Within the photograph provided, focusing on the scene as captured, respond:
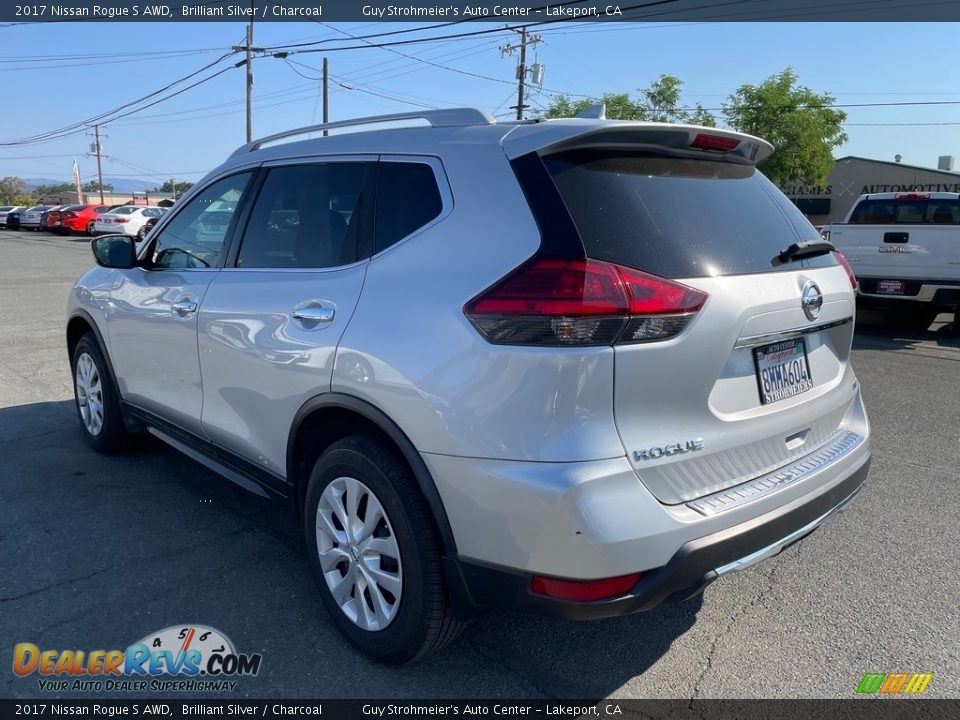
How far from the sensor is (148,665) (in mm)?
2791

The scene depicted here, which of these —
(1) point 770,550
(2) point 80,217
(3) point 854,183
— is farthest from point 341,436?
(3) point 854,183

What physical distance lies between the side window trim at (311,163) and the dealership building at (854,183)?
41.1m

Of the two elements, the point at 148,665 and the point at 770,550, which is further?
the point at 148,665

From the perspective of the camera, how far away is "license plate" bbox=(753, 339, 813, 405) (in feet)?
8.35

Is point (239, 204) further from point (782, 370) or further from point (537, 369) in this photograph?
point (782, 370)

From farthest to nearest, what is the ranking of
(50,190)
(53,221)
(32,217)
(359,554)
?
(50,190) < (32,217) < (53,221) < (359,554)

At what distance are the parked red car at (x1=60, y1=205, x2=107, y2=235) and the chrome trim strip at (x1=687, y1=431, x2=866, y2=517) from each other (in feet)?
113

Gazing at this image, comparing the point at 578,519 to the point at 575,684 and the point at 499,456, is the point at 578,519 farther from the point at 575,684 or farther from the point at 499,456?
the point at 575,684

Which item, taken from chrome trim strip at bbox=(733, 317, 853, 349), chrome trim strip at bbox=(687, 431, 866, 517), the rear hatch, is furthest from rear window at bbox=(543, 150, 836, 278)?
chrome trim strip at bbox=(687, 431, 866, 517)

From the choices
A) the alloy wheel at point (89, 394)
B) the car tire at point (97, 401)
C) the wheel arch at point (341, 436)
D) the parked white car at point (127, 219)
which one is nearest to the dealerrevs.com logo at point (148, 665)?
the wheel arch at point (341, 436)

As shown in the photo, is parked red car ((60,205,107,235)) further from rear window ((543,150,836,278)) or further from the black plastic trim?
rear window ((543,150,836,278))

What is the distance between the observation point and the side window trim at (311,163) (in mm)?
2857

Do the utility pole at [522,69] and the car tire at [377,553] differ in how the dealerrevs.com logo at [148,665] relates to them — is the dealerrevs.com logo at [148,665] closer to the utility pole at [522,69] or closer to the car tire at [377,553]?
the car tire at [377,553]

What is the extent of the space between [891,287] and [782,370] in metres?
8.42
